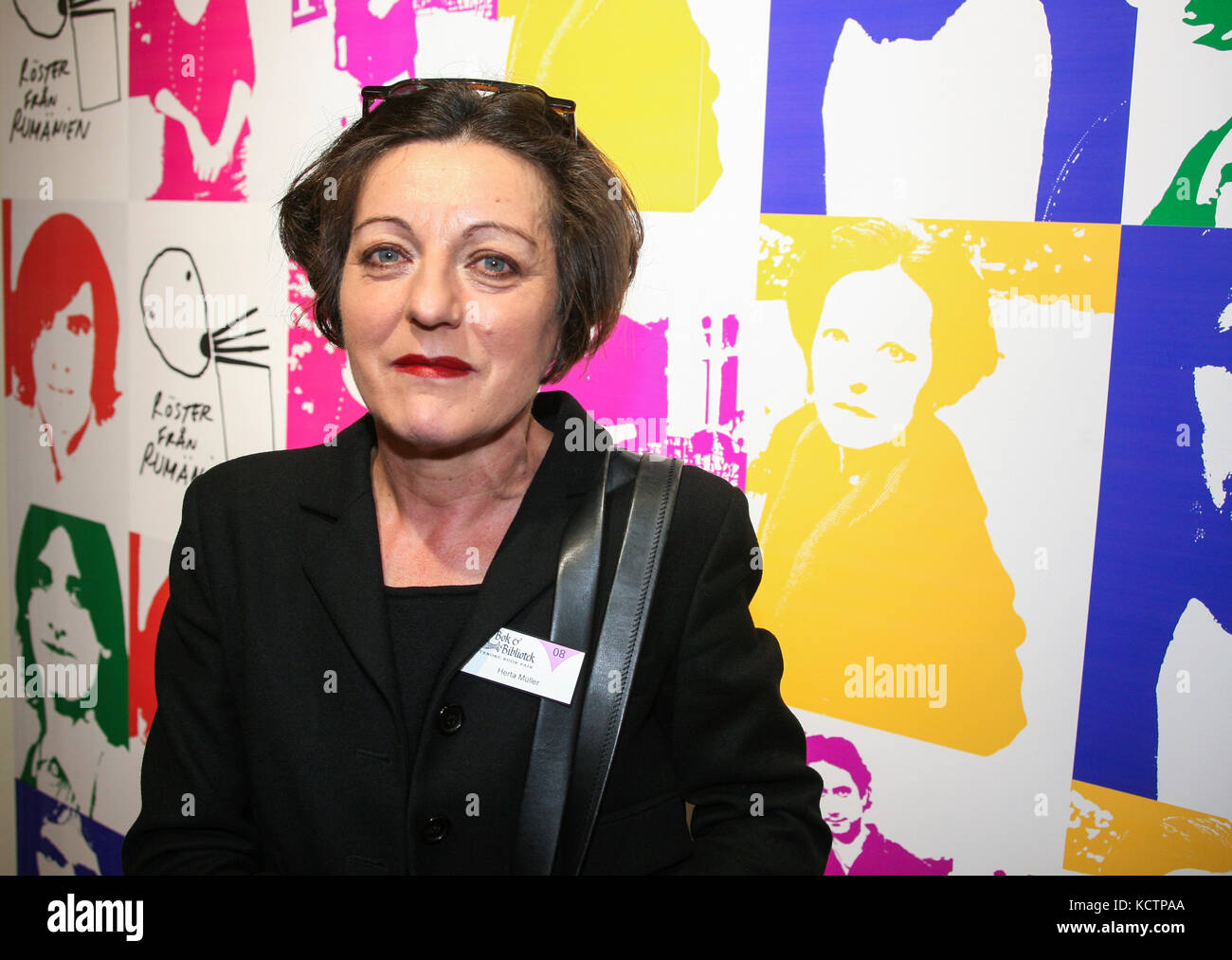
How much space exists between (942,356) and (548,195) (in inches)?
37.0

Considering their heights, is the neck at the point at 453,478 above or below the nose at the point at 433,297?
below

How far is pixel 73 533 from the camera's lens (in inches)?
113

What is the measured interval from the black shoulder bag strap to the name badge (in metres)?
0.02

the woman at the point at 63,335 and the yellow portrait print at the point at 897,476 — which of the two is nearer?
the yellow portrait print at the point at 897,476

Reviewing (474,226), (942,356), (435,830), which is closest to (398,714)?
(435,830)

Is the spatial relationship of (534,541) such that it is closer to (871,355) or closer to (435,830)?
(435,830)

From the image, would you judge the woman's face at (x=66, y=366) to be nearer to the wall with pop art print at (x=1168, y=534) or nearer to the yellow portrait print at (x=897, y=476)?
the yellow portrait print at (x=897, y=476)

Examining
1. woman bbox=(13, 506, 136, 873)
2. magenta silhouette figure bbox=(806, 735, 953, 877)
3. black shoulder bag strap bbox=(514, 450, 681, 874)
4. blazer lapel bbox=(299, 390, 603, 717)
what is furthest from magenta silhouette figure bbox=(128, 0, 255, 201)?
magenta silhouette figure bbox=(806, 735, 953, 877)

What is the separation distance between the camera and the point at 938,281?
5.93 feet

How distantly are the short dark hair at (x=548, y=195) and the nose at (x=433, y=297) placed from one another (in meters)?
0.22

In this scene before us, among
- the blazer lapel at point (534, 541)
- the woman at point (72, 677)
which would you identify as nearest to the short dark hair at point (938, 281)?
the blazer lapel at point (534, 541)

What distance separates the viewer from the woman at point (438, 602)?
1.29m

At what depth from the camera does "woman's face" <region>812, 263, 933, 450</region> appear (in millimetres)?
1830
